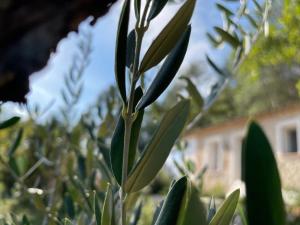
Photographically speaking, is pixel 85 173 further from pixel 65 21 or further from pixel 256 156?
pixel 256 156

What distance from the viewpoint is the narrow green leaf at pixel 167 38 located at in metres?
0.56

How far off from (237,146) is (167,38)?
52.7ft

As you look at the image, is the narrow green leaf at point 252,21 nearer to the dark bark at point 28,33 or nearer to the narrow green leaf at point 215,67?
the narrow green leaf at point 215,67

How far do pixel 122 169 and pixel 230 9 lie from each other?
0.77 metres

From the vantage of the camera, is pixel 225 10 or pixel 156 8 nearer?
pixel 156 8

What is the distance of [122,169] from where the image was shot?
561 mm

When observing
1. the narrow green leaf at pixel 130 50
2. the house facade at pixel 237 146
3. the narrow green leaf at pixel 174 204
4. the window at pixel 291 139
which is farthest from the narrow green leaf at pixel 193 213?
the window at pixel 291 139

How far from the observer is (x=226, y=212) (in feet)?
1.63

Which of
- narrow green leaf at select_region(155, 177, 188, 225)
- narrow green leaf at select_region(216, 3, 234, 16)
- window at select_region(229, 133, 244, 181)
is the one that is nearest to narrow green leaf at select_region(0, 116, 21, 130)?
narrow green leaf at select_region(155, 177, 188, 225)

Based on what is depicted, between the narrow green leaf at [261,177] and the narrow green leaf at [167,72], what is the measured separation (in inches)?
9.4

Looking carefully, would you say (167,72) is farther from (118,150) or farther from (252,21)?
(252,21)

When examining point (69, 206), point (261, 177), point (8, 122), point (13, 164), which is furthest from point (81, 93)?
point (261, 177)

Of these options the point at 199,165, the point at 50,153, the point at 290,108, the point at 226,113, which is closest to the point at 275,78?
the point at 226,113

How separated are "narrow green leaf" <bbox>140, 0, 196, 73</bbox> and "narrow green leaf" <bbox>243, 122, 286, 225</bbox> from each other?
262 millimetres
